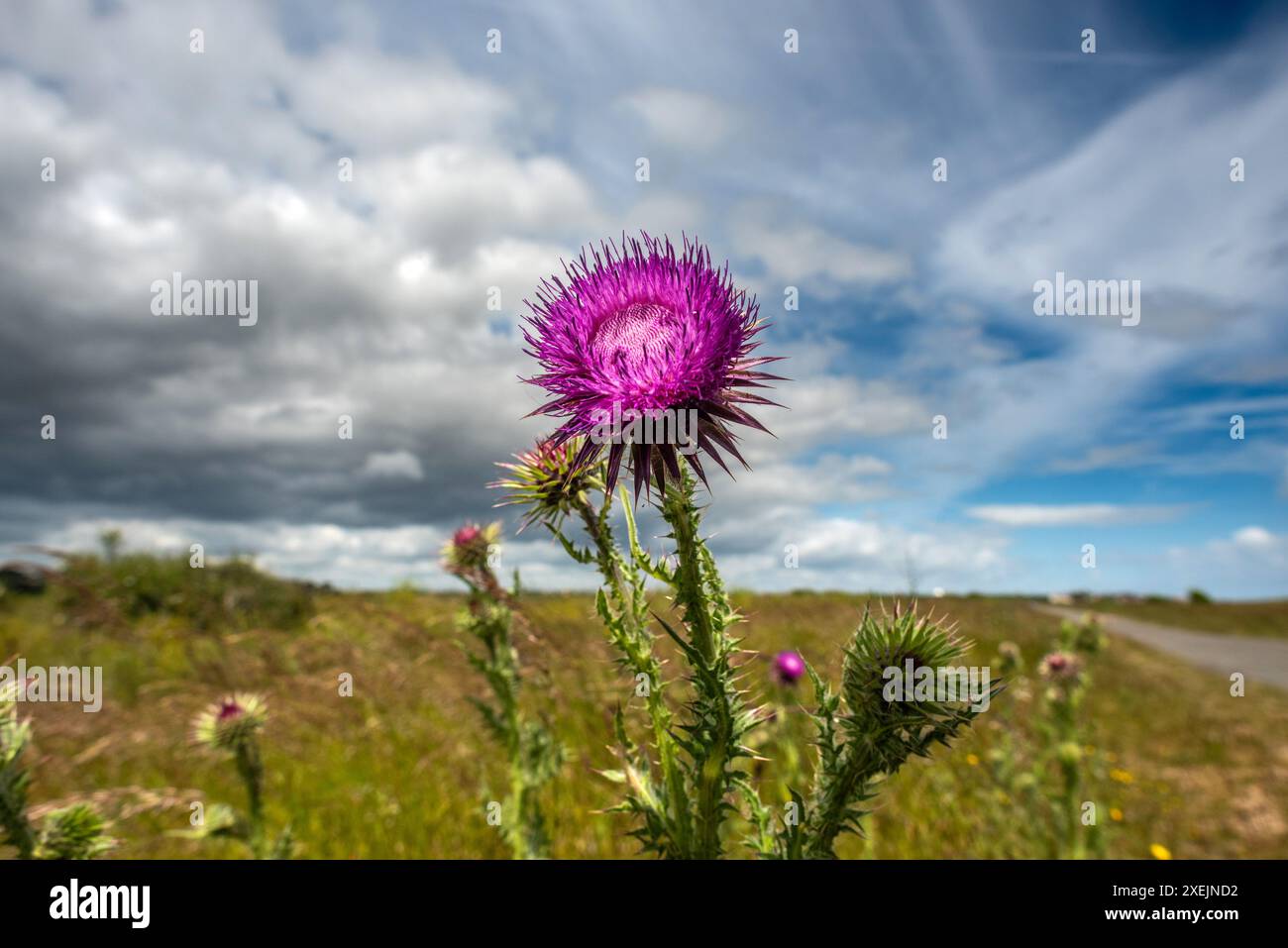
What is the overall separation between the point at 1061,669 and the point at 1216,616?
55187mm

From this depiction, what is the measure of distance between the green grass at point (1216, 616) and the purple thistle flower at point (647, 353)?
40584mm

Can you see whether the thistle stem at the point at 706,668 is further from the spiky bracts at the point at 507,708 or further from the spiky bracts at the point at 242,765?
the spiky bracts at the point at 242,765

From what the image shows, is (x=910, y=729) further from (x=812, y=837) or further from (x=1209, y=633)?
(x=1209, y=633)

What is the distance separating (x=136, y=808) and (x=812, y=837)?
13.7ft

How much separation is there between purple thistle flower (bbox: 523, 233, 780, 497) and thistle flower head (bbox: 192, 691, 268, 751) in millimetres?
4297

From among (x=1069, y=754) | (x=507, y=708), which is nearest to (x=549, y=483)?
(x=507, y=708)

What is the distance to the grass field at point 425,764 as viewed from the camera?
7.21 meters

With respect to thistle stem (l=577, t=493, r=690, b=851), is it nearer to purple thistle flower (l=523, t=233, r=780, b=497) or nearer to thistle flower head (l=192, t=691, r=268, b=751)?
purple thistle flower (l=523, t=233, r=780, b=497)

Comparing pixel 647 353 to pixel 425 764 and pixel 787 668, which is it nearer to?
pixel 787 668

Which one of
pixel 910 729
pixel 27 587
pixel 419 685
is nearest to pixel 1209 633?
pixel 419 685

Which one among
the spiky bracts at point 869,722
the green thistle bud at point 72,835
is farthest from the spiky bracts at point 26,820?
the spiky bracts at point 869,722

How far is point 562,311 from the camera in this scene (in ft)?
9.07
